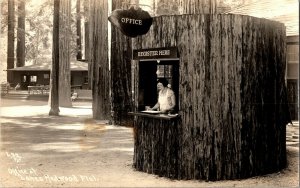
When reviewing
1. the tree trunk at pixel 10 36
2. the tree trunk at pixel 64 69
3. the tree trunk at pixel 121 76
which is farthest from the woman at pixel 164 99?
the tree trunk at pixel 10 36

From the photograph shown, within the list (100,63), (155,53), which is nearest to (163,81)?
(155,53)

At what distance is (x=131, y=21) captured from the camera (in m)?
7.71

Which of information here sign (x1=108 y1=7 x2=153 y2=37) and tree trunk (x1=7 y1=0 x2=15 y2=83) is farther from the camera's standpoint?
tree trunk (x1=7 y1=0 x2=15 y2=83)

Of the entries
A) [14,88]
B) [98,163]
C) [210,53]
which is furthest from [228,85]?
[14,88]

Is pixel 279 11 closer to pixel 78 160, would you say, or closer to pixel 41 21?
pixel 78 160

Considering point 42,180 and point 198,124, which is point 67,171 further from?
point 198,124

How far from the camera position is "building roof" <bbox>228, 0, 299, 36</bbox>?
56.5 feet

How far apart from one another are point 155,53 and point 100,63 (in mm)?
10267

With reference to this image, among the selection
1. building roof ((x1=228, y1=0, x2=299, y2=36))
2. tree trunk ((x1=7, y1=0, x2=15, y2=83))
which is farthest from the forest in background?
building roof ((x1=228, y1=0, x2=299, y2=36))

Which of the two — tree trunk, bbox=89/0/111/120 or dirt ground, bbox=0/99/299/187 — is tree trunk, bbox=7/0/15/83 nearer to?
tree trunk, bbox=89/0/111/120

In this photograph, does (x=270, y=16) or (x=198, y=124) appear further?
(x=270, y=16)

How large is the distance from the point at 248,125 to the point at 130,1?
1108cm

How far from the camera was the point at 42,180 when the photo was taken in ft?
25.8

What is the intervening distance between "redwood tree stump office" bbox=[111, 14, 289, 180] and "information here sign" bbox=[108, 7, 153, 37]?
11.5 inches
